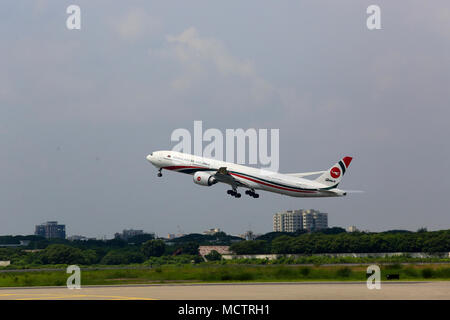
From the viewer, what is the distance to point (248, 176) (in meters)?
102

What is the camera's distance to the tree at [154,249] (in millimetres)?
123938

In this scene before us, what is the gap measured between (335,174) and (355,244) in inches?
1154

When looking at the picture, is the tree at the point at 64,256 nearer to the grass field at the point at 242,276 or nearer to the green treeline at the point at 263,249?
the green treeline at the point at 263,249

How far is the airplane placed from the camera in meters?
97.2

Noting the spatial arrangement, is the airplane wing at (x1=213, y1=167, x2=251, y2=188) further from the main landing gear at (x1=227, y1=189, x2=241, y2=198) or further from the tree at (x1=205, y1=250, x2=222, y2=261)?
the tree at (x1=205, y1=250, x2=222, y2=261)

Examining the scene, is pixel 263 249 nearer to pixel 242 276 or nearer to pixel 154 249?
pixel 154 249

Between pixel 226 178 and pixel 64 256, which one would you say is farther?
pixel 64 256

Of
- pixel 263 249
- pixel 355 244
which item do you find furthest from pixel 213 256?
pixel 355 244

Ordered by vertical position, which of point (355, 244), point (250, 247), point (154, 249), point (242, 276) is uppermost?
point (355, 244)

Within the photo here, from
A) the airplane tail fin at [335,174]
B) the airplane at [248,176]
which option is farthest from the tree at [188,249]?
the airplane tail fin at [335,174]

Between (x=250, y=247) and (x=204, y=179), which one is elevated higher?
(x=204, y=179)
